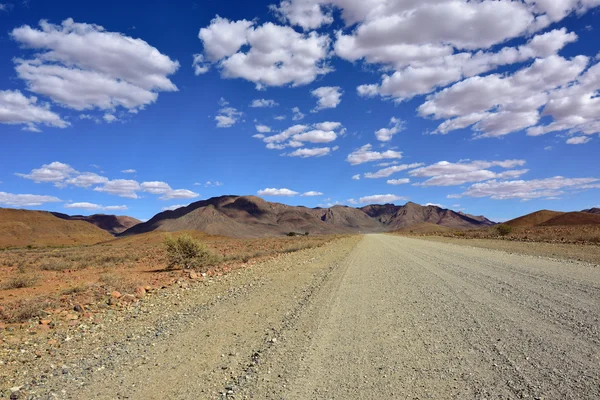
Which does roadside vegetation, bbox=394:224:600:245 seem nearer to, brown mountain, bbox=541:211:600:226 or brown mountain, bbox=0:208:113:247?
brown mountain, bbox=541:211:600:226

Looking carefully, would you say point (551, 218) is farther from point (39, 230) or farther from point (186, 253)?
point (39, 230)

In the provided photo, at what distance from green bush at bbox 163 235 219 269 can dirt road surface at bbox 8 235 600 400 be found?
12.2 metres

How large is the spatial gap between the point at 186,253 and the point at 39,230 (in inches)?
3752

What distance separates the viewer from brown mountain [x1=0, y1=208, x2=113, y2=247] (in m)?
82.4

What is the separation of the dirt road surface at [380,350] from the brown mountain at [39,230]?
84742 mm

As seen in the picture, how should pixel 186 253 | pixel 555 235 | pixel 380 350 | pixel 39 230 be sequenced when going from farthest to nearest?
pixel 39 230, pixel 555 235, pixel 186 253, pixel 380 350

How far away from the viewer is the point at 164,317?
28.8ft

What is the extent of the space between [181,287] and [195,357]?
8072 mm

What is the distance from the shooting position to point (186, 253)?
72.1 feet

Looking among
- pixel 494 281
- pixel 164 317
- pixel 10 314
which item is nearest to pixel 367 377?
pixel 164 317

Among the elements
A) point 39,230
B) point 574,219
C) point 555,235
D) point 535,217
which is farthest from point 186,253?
point 535,217

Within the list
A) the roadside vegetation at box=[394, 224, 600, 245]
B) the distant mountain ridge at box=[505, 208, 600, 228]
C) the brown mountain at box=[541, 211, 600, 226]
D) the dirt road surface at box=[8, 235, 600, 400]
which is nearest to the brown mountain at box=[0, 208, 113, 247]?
the roadside vegetation at box=[394, 224, 600, 245]

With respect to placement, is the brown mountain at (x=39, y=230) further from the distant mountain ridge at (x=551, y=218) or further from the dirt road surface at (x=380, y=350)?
the distant mountain ridge at (x=551, y=218)

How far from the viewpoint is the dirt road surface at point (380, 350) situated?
4.36m
